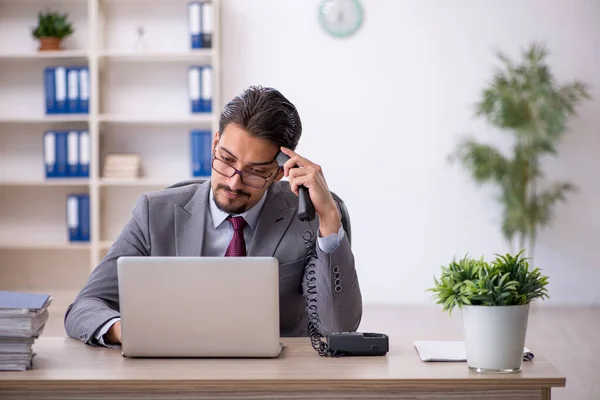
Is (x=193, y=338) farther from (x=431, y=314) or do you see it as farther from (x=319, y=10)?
(x=319, y=10)

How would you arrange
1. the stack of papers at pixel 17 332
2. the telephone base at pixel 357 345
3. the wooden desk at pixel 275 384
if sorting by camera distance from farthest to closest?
the telephone base at pixel 357 345
the stack of papers at pixel 17 332
the wooden desk at pixel 275 384

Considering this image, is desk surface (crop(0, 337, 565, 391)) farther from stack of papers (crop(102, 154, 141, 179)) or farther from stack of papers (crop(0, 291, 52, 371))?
stack of papers (crop(102, 154, 141, 179))

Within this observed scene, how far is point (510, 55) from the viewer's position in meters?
6.19

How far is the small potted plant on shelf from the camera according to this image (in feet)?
5.47

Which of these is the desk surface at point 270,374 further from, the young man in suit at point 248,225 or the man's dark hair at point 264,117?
the man's dark hair at point 264,117

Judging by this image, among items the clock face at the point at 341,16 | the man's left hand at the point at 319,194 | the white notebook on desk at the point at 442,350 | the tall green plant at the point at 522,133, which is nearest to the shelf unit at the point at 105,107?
the clock face at the point at 341,16

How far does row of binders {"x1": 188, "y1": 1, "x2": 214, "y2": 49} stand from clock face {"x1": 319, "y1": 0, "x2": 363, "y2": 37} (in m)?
0.85

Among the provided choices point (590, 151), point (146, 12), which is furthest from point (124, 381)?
point (590, 151)

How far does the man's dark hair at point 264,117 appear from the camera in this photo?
2229 mm

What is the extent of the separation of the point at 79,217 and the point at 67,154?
43 cm

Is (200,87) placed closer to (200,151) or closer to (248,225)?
(200,151)

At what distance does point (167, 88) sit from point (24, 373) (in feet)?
Result: 14.9

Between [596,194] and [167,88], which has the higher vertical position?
[167,88]

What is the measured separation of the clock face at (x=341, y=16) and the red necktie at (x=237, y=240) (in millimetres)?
4069
